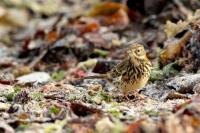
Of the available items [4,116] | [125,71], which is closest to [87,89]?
[125,71]

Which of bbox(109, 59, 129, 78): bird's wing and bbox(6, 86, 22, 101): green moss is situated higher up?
bbox(109, 59, 129, 78): bird's wing

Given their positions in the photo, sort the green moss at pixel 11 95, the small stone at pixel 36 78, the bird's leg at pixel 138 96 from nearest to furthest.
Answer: the green moss at pixel 11 95
the bird's leg at pixel 138 96
the small stone at pixel 36 78

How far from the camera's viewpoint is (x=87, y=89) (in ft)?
29.7

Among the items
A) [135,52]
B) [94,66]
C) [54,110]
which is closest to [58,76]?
[94,66]

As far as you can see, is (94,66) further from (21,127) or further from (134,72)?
(21,127)

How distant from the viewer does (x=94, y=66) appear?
10891 mm

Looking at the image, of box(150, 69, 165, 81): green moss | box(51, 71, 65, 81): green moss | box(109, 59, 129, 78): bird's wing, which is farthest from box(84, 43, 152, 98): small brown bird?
box(51, 71, 65, 81): green moss

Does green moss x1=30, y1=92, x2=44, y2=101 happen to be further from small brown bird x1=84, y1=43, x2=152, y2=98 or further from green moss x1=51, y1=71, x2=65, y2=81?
green moss x1=51, y1=71, x2=65, y2=81

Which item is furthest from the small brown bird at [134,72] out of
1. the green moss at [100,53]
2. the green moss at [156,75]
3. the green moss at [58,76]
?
the green moss at [100,53]

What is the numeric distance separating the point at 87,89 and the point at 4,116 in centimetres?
220

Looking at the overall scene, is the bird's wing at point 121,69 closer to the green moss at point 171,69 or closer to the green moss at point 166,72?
the green moss at point 166,72

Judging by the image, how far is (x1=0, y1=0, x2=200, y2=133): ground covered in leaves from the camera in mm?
6398

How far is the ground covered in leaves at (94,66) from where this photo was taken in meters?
6.40

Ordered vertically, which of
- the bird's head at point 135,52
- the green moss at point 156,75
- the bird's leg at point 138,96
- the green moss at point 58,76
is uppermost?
the bird's head at point 135,52
